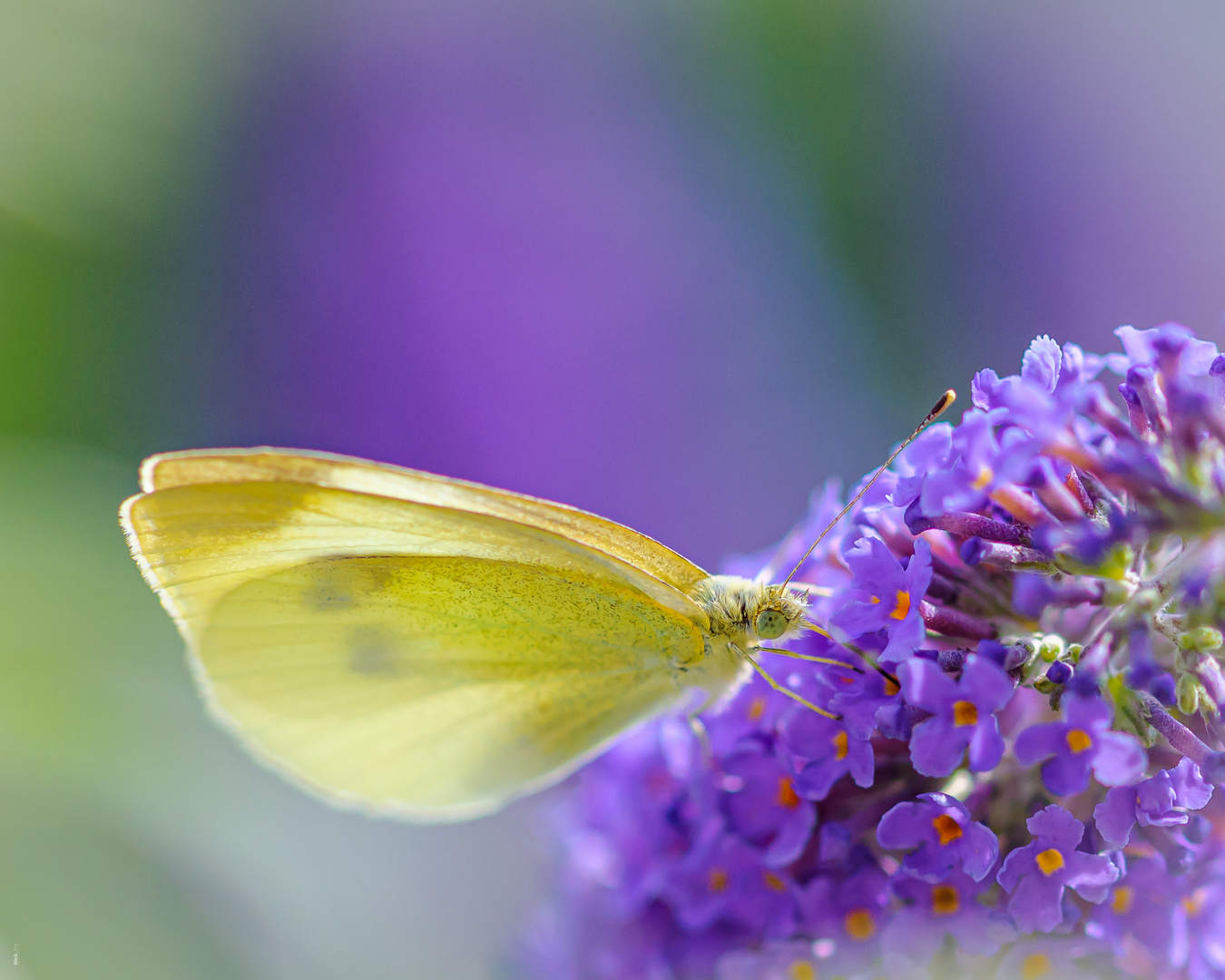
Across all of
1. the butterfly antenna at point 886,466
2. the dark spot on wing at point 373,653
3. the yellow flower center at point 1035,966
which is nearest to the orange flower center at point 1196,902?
the yellow flower center at point 1035,966

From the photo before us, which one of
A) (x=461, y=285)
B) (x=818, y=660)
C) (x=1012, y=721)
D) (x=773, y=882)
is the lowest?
(x=773, y=882)

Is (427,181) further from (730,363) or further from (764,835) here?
(764,835)

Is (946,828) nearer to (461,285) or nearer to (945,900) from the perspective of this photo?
(945,900)

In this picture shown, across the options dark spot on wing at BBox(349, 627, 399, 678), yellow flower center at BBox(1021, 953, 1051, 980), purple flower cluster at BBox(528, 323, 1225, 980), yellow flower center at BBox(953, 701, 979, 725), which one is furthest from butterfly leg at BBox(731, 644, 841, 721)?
dark spot on wing at BBox(349, 627, 399, 678)

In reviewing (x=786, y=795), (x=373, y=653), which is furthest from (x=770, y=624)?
(x=373, y=653)

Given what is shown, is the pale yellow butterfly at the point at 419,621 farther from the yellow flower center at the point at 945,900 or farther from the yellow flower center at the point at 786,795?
the yellow flower center at the point at 945,900

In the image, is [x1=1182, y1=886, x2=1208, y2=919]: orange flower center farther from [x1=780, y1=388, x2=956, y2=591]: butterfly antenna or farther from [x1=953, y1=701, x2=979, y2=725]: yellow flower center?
[x1=780, y1=388, x2=956, y2=591]: butterfly antenna
